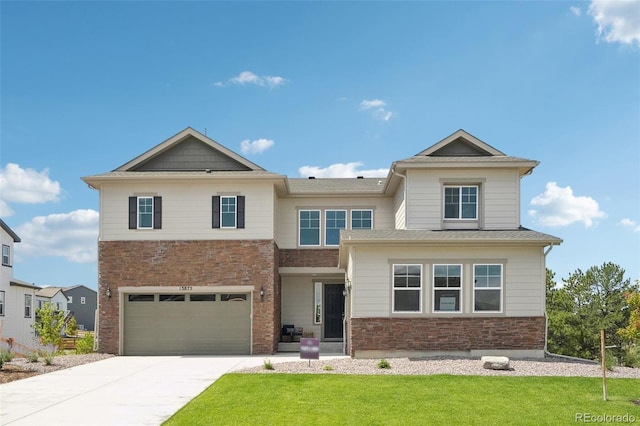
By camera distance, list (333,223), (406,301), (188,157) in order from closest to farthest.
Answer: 1. (406,301)
2. (188,157)
3. (333,223)

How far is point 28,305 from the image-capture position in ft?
119

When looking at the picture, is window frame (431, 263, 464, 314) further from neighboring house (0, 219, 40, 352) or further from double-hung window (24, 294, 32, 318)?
double-hung window (24, 294, 32, 318)

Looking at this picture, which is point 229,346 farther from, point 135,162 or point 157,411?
point 157,411

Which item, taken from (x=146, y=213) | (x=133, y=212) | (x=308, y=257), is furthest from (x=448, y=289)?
(x=133, y=212)

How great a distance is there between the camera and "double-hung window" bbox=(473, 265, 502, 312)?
17422mm

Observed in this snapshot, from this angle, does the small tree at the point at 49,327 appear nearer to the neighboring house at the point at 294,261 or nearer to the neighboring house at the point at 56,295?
the neighboring house at the point at 294,261

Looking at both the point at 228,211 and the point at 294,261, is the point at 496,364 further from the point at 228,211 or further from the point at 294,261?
the point at 228,211

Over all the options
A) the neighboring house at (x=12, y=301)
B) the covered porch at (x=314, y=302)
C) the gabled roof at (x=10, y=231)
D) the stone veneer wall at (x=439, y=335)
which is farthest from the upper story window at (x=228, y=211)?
the gabled roof at (x=10, y=231)

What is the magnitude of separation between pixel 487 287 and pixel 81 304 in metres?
58.3

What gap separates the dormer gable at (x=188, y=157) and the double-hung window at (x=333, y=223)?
4.01m

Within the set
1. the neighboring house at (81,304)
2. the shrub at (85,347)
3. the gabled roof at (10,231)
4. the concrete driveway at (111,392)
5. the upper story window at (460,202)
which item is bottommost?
the neighboring house at (81,304)

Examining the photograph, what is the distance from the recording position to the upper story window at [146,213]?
20.2 m

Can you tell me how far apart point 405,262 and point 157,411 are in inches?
370

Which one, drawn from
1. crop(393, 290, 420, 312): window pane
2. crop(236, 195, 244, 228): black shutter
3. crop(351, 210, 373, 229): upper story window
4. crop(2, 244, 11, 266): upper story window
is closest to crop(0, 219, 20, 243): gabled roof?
crop(2, 244, 11, 266): upper story window
